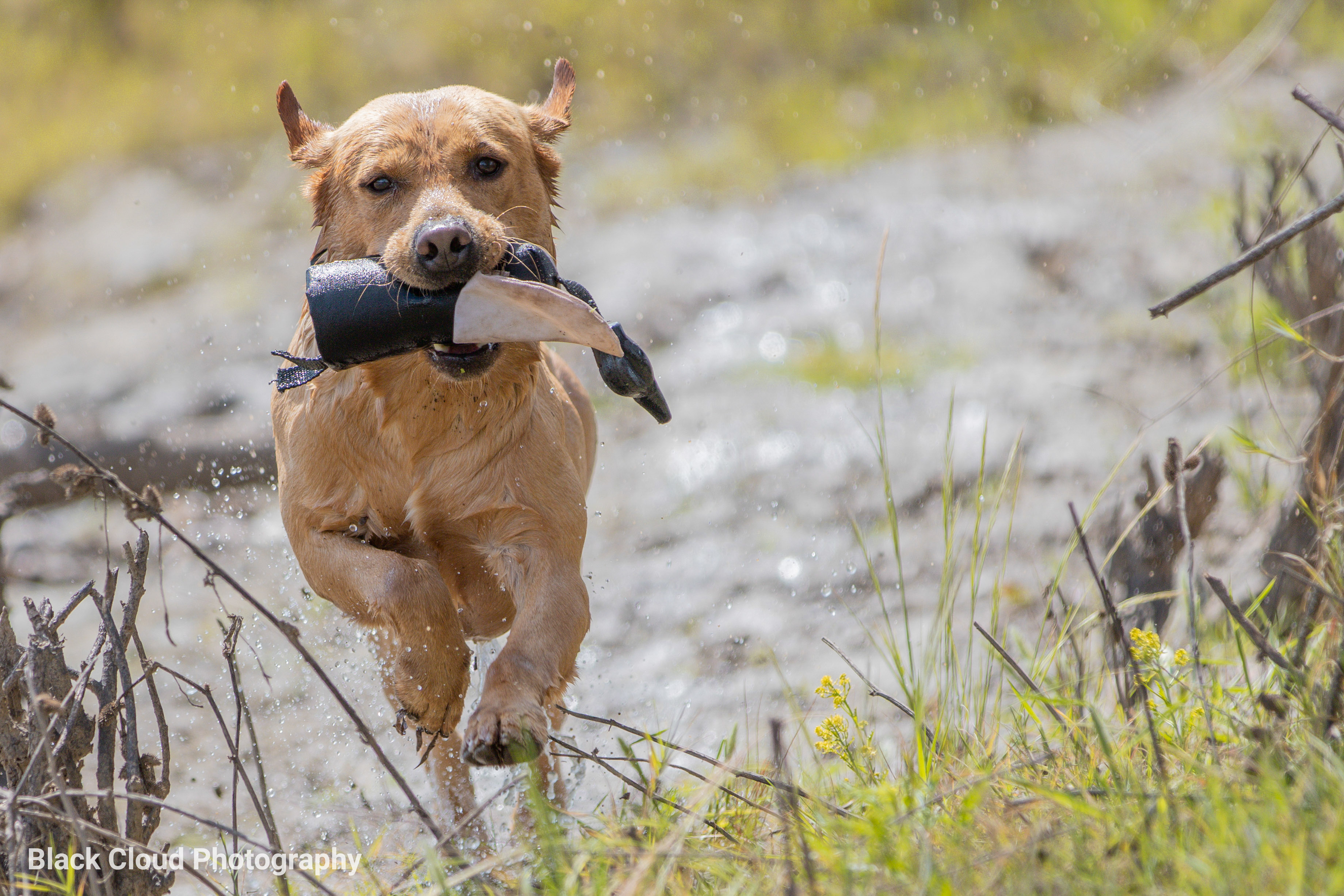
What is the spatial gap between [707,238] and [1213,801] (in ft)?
25.0

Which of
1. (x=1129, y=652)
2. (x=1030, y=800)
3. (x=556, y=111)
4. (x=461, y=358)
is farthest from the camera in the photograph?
(x=556, y=111)

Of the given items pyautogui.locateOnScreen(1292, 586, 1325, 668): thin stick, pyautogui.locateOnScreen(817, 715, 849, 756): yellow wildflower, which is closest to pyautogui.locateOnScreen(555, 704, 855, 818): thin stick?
pyautogui.locateOnScreen(817, 715, 849, 756): yellow wildflower

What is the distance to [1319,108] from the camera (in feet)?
8.49

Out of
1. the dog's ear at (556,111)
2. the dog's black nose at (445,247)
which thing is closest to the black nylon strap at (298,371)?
the dog's black nose at (445,247)

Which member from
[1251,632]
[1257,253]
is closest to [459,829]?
[1251,632]

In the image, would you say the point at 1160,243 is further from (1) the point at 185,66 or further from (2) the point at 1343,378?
(1) the point at 185,66

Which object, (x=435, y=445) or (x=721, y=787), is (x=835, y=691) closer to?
(x=721, y=787)

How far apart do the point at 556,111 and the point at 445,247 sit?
1.16 meters

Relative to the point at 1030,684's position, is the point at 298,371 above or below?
above

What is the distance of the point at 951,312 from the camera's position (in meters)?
8.20

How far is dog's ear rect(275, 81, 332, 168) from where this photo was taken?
12.2 feet

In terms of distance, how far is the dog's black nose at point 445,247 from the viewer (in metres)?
3.06

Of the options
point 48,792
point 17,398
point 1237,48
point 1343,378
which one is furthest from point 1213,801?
point 1237,48

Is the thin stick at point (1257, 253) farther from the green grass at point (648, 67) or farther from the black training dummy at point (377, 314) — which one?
the green grass at point (648, 67)
